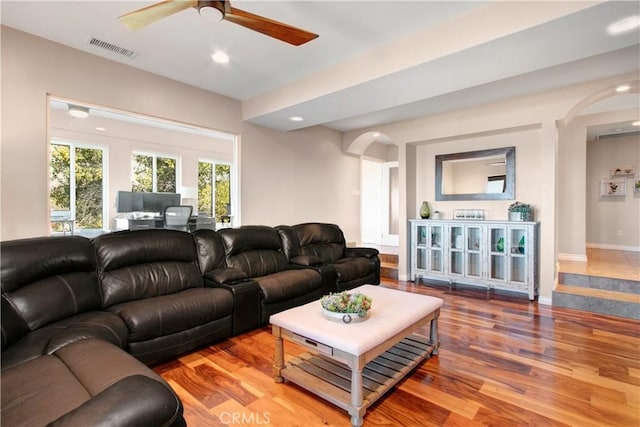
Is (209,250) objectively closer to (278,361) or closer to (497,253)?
(278,361)

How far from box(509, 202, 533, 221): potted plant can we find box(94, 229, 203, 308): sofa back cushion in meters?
4.13

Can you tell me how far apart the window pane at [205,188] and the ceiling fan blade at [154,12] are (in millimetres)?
3268

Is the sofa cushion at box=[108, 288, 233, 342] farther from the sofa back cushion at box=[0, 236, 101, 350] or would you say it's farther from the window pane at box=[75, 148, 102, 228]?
the window pane at box=[75, 148, 102, 228]

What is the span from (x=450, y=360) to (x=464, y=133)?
11.1 ft

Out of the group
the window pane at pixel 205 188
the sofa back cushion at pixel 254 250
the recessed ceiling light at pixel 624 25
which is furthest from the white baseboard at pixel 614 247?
the window pane at pixel 205 188

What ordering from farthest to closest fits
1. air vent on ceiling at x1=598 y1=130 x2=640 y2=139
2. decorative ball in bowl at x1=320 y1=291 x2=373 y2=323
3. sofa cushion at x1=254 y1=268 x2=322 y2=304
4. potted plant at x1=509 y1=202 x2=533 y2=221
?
1. air vent on ceiling at x1=598 y1=130 x2=640 y2=139
2. potted plant at x1=509 y1=202 x2=533 y2=221
3. sofa cushion at x1=254 y1=268 x2=322 y2=304
4. decorative ball in bowl at x1=320 y1=291 x2=373 y2=323

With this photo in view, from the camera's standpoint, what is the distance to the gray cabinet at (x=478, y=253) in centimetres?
411

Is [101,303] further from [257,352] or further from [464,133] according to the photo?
[464,133]

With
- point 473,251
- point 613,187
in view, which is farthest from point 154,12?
point 613,187

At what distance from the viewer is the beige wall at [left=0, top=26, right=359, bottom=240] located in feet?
8.94

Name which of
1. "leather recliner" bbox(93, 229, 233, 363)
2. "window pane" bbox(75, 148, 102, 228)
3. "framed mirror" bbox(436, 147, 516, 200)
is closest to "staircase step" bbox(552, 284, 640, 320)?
"framed mirror" bbox(436, 147, 516, 200)

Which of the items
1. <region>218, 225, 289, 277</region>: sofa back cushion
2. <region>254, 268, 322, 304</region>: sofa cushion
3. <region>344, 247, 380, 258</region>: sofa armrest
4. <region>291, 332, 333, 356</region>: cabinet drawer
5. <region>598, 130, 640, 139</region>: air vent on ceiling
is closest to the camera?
<region>291, 332, 333, 356</region>: cabinet drawer

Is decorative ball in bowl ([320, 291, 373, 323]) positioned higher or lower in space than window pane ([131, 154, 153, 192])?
lower

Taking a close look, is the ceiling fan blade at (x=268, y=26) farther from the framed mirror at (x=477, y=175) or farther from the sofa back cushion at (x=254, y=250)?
the framed mirror at (x=477, y=175)
